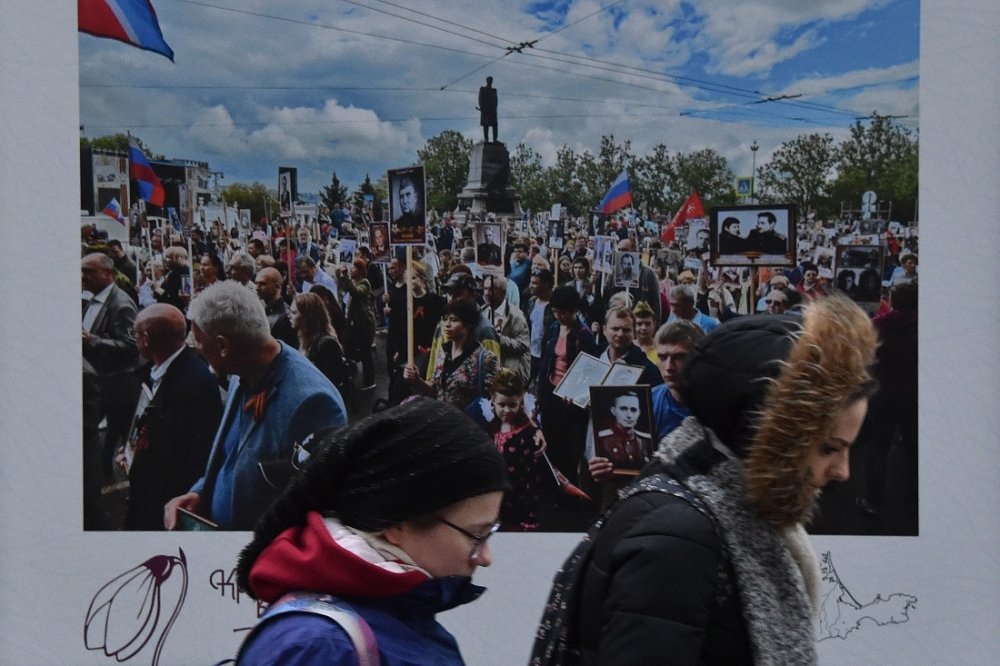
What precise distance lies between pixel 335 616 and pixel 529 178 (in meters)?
4.03

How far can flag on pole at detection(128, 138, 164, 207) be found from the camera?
5.16 meters

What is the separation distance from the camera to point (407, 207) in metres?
5.14

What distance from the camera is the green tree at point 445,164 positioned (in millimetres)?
5109

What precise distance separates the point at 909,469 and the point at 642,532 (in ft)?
11.5

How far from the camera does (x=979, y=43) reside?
14.9 ft

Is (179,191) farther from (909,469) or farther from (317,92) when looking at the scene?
(909,469)

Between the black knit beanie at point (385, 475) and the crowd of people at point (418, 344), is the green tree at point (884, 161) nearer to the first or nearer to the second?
the crowd of people at point (418, 344)

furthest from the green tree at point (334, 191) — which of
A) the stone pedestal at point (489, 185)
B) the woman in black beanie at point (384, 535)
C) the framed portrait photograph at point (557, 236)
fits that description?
the woman in black beanie at point (384, 535)

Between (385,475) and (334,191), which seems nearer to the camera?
(385,475)

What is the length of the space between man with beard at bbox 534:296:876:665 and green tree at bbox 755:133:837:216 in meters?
3.18

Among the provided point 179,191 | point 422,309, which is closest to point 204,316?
point 179,191

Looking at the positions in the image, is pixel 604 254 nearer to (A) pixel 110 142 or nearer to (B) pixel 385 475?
(A) pixel 110 142

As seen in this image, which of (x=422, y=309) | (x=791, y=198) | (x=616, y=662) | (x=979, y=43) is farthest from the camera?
(x=422, y=309)

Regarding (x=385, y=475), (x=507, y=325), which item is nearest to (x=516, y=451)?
(x=507, y=325)
